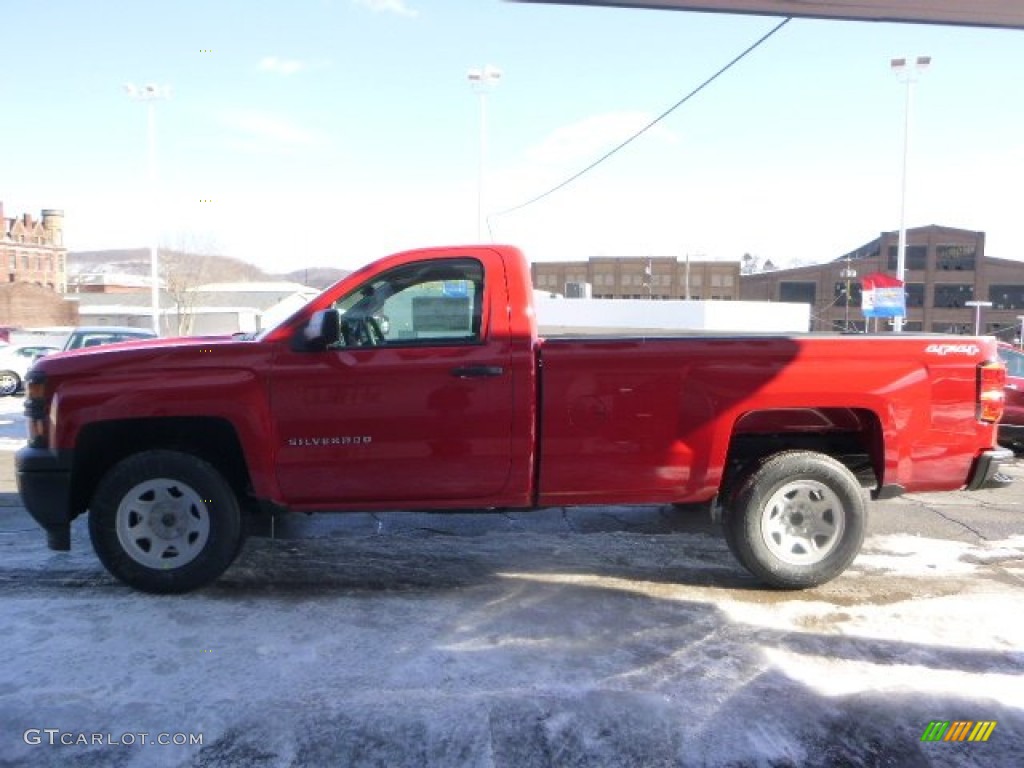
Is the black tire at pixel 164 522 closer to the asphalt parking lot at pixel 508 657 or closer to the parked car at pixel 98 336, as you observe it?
the asphalt parking lot at pixel 508 657

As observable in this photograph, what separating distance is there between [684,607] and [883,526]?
276 centimetres

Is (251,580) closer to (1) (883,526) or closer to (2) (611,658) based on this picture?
(2) (611,658)

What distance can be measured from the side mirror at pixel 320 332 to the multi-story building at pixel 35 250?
98698mm

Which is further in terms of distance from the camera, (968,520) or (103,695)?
(968,520)

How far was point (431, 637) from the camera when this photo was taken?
13.4 ft

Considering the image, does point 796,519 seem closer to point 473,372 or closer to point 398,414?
point 473,372

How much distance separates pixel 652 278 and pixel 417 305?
8105cm

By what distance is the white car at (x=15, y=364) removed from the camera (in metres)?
18.1

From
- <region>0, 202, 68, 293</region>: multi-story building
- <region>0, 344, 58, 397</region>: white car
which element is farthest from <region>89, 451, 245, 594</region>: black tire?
<region>0, 202, 68, 293</region>: multi-story building

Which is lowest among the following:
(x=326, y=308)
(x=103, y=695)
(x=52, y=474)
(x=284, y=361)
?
(x=103, y=695)

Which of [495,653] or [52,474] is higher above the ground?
[52,474]

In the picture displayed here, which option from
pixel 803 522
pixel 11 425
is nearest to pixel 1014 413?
pixel 803 522

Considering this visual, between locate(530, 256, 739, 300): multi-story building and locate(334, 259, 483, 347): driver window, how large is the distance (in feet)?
262

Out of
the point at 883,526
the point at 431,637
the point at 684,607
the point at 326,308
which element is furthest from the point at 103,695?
the point at 883,526
